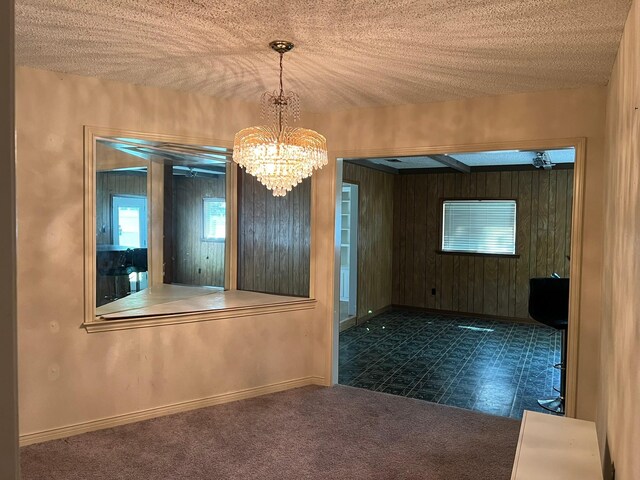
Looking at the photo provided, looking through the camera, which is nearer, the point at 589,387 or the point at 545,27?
the point at 545,27

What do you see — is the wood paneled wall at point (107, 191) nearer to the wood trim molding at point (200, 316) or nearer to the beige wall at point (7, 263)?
the wood trim molding at point (200, 316)

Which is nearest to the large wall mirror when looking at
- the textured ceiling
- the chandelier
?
the textured ceiling

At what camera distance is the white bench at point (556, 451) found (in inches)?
79.7

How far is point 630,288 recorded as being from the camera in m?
1.76

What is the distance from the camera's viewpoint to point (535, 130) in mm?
3602

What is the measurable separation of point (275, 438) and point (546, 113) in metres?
2.98

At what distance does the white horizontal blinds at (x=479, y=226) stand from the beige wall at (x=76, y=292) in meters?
5.21

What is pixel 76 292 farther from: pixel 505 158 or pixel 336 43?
pixel 505 158

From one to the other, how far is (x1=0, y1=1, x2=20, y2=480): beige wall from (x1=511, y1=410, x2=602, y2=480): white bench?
6.56ft

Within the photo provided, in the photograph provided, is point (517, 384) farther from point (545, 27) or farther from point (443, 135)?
point (545, 27)

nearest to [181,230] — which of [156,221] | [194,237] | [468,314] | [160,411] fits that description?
[194,237]

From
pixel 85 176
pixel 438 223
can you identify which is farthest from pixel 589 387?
pixel 438 223

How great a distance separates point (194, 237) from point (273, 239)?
0.96 metres

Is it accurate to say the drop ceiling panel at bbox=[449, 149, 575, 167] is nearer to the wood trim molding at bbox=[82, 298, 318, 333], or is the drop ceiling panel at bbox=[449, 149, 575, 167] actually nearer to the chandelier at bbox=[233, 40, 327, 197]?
the wood trim molding at bbox=[82, 298, 318, 333]
